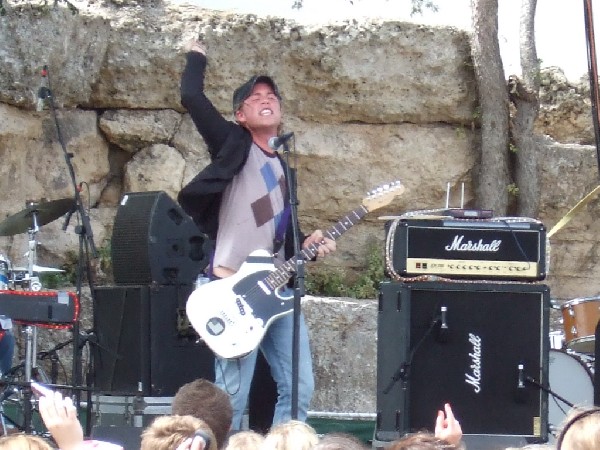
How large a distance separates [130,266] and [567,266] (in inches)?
203

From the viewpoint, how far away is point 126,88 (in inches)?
386

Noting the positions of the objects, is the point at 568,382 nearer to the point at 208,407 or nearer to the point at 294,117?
the point at 208,407

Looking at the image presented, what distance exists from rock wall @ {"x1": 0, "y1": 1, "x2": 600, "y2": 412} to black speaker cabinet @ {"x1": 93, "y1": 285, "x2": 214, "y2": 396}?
3077 mm

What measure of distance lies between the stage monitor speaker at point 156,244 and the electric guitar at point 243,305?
3.02 feet

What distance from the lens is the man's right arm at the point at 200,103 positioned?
18.0 ft

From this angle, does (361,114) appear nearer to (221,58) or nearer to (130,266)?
(221,58)

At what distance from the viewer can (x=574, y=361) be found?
21.4 feet

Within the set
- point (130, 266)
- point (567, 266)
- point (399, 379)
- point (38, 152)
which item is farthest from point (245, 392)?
point (567, 266)

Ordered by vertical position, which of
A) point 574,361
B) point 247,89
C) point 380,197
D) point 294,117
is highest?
point 294,117

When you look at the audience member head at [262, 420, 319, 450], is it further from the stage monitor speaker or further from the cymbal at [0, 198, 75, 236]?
the cymbal at [0, 198, 75, 236]

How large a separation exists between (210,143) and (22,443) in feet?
10.0

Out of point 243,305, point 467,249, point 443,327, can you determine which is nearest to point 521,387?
point 443,327

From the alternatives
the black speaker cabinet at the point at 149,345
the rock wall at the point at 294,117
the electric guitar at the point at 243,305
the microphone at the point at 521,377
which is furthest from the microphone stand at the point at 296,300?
the rock wall at the point at 294,117

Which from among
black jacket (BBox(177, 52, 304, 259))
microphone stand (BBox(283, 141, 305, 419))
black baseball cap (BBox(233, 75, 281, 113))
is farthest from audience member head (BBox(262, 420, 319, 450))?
black baseball cap (BBox(233, 75, 281, 113))
